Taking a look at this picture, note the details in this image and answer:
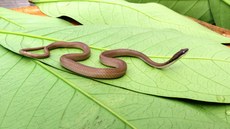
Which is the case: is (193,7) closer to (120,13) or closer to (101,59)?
(120,13)

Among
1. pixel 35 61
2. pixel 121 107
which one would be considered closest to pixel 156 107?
pixel 121 107

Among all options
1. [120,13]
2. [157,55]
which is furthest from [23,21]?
[157,55]

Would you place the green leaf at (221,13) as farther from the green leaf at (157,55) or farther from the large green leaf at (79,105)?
the large green leaf at (79,105)

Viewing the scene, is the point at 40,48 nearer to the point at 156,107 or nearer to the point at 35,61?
the point at 35,61

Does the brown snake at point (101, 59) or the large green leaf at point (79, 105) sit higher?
the brown snake at point (101, 59)

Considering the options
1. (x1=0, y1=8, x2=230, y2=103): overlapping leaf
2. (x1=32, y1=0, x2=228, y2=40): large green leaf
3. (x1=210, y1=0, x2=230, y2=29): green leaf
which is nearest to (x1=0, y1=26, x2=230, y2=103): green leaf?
(x1=0, y1=8, x2=230, y2=103): overlapping leaf

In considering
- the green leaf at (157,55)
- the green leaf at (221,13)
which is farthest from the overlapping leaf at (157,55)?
the green leaf at (221,13)
